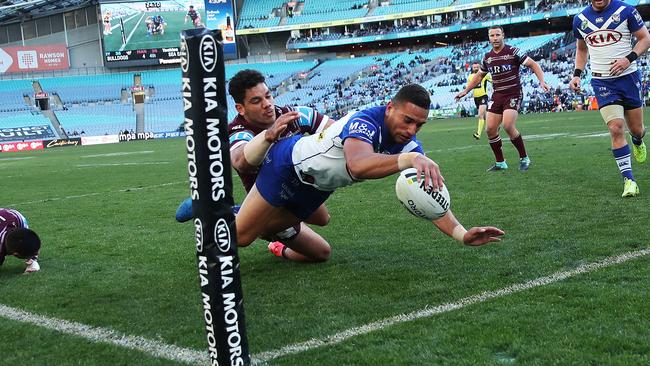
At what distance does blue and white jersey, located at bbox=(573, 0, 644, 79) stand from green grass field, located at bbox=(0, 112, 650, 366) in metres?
1.43

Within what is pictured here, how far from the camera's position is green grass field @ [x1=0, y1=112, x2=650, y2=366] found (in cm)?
309

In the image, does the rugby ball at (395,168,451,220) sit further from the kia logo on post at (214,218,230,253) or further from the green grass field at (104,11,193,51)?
the green grass field at (104,11,193,51)

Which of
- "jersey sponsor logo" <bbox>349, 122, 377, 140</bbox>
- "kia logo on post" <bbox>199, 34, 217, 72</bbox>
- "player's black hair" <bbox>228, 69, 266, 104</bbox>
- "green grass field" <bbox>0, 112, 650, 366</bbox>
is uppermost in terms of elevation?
"kia logo on post" <bbox>199, 34, 217, 72</bbox>

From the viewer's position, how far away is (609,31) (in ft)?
24.3

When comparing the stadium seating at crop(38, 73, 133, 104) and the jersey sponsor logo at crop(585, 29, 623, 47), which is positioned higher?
the jersey sponsor logo at crop(585, 29, 623, 47)

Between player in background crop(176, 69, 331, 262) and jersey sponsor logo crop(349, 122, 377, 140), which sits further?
player in background crop(176, 69, 331, 262)

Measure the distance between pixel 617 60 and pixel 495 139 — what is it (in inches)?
138

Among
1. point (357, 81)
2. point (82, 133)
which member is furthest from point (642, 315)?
point (357, 81)

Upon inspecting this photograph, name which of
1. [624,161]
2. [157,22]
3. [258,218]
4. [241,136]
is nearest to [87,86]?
[157,22]

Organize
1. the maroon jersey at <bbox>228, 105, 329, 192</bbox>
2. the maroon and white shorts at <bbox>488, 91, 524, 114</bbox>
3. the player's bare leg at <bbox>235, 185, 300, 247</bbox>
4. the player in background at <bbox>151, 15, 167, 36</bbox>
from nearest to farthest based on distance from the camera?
the player's bare leg at <bbox>235, 185, 300, 247</bbox>, the maroon jersey at <bbox>228, 105, 329, 192</bbox>, the maroon and white shorts at <bbox>488, 91, 524, 114</bbox>, the player in background at <bbox>151, 15, 167, 36</bbox>

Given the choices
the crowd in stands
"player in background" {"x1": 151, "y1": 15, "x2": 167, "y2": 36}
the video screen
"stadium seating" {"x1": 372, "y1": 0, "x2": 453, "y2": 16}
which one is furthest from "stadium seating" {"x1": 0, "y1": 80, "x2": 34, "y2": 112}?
"stadium seating" {"x1": 372, "y1": 0, "x2": 453, "y2": 16}

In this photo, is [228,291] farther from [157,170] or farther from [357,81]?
[357,81]

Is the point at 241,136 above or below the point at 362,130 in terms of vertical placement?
below

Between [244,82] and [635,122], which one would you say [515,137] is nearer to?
[635,122]
